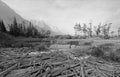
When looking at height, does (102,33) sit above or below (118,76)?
above

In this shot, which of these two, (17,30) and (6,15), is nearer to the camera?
(17,30)

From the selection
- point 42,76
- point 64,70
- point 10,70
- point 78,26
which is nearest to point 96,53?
point 64,70

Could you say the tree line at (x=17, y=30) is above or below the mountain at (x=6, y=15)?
below

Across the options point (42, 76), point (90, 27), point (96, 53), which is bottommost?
point (96, 53)

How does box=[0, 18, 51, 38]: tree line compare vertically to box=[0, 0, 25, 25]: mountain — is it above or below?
below

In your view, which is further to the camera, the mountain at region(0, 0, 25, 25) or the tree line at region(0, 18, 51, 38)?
the mountain at region(0, 0, 25, 25)

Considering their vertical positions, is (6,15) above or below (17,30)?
above

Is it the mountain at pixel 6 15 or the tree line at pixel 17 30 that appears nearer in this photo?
the tree line at pixel 17 30

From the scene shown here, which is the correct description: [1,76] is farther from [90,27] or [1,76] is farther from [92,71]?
[90,27]

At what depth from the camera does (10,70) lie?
3.50m

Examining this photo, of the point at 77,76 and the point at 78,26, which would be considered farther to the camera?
the point at 78,26

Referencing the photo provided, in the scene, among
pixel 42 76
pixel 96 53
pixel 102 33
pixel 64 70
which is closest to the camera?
pixel 42 76

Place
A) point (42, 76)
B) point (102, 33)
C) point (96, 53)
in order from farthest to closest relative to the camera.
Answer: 1. point (102, 33)
2. point (96, 53)
3. point (42, 76)

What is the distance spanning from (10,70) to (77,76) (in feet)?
9.94
